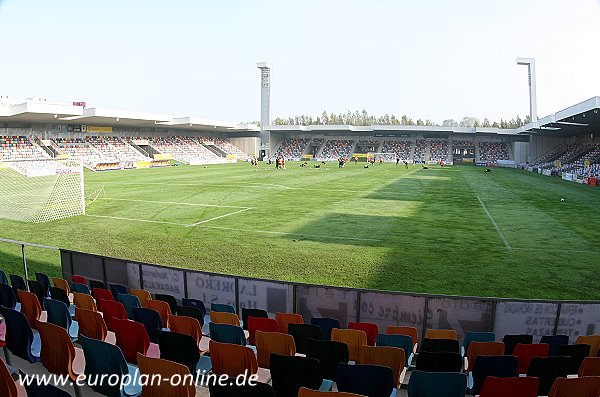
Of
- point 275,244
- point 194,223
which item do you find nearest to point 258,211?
point 194,223

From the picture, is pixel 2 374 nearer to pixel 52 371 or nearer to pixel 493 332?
pixel 52 371

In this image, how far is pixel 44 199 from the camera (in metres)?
27.7

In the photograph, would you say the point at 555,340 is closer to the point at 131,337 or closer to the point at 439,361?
the point at 439,361

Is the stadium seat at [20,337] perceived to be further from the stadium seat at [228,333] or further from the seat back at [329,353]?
the seat back at [329,353]

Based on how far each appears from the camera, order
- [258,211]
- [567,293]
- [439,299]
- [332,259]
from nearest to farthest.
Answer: [439,299] → [567,293] → [332,259] → [258,211]

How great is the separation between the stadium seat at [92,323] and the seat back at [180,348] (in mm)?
1288

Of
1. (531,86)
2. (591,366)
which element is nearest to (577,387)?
(591,366)

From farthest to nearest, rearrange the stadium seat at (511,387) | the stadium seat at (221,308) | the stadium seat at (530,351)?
the stadium seat at (221,308)
the stadium seat at (530,351)
the stadium seat at (511,387)

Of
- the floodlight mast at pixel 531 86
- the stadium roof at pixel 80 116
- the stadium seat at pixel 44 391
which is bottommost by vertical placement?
the stadium seat at pixel 44 391

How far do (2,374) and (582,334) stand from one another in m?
8.48

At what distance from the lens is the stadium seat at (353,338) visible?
260 inches

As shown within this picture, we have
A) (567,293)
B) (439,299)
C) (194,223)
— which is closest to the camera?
(439,299)

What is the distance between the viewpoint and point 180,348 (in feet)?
19.2

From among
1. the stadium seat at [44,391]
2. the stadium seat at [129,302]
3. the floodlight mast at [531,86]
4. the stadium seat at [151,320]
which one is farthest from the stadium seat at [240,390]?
the floodlight mast at [531,86]
